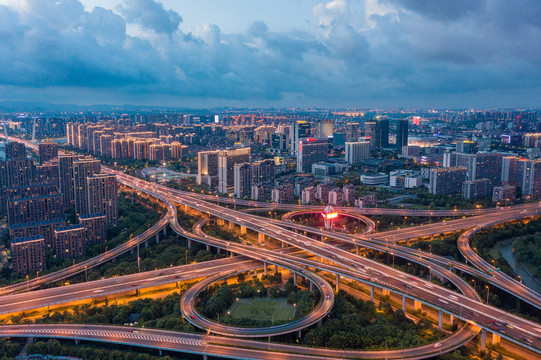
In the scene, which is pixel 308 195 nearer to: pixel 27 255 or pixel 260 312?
pixel 260 312

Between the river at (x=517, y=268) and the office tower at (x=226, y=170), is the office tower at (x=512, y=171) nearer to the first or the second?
the river at (x=517, y=268)

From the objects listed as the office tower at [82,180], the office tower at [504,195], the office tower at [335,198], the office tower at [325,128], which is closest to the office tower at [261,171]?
the office tower at [335,198]

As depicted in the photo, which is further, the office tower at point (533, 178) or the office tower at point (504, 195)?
the office tower at point (533, 178)

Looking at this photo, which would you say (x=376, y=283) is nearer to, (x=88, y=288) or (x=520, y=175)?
(x=88, y=288)

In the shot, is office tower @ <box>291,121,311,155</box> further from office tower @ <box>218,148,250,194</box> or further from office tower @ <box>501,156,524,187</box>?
office tower @ <box>501,156,524,187</box>

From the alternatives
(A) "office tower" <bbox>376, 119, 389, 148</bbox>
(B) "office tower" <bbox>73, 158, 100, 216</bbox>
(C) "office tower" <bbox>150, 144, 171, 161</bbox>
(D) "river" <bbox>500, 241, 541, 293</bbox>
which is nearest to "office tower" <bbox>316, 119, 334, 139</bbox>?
(A) "office tower" <bbox>376, 119, 389, 148</bbox>
